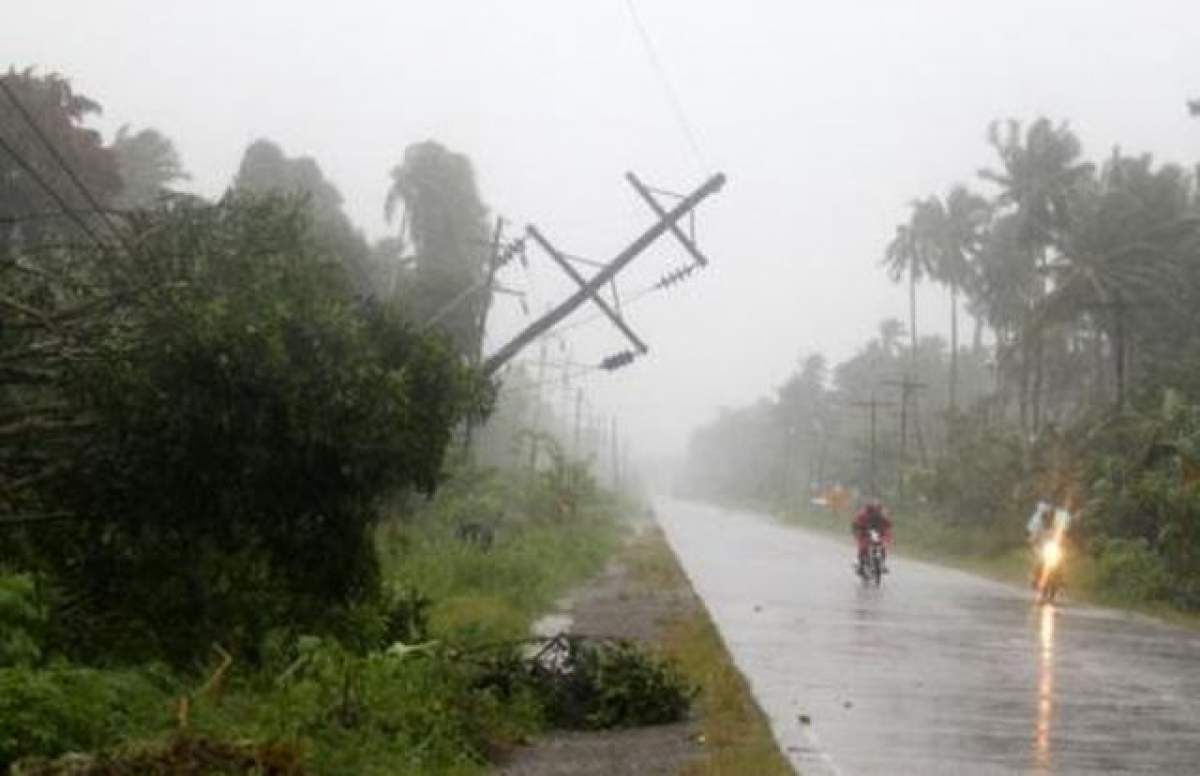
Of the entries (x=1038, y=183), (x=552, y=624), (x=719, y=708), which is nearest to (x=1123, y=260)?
(x=1038, y=183)

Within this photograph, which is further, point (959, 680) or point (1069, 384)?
point (1069, 384)

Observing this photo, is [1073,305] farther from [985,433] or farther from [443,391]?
[443,391]

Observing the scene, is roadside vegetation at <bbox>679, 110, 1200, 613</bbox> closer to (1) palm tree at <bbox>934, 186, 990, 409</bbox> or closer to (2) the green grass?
(1) palm tree at <bbox>934, 186, 990, 409</bbox>

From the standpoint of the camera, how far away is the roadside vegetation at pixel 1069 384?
34188mm

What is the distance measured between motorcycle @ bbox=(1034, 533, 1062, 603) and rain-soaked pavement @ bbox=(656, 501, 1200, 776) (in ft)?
1.57

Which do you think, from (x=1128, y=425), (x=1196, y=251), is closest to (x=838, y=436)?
(x=1196, y=251)

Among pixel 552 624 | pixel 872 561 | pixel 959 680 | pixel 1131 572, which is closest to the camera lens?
pixel 959 680

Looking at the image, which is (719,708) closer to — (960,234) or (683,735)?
(683,735)

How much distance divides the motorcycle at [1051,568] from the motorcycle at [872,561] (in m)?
3.49

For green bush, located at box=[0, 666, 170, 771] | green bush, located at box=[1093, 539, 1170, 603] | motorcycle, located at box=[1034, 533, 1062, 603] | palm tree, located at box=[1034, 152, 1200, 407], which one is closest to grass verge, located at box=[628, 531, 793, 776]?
green bush, located at box=[0, 666, 170, 771]

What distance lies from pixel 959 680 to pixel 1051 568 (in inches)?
542

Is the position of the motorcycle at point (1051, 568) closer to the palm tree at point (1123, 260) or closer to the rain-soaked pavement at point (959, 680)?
the rain-soaked pavement at point (959, 680)

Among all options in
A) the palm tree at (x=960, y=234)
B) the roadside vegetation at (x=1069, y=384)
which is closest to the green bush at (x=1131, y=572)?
the roadside vegetation at (x=1069, y=384)

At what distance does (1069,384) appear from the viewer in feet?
275
